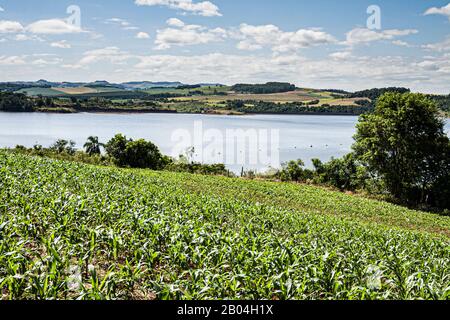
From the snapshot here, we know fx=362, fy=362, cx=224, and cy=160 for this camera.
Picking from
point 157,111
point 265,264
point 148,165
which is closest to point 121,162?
point 148,165

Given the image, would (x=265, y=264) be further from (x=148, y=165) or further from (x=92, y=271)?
(x=148, y=165)

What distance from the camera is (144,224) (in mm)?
8961

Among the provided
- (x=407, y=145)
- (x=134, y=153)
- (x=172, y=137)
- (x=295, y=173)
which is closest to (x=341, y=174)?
(x=295, y=173)

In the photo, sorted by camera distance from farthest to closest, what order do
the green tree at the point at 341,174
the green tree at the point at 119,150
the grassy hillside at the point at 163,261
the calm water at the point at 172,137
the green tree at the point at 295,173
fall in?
the calm water at the point at 172,137 → the green tree at the point at 119,150 → the green tree at the point at 295,173 → the green tree at the point at 341,174 → the grassy hillside at the point at 163,261

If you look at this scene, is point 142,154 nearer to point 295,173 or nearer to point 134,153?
point 134,153

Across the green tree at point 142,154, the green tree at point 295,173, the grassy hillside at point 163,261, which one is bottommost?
the green tree at point 295,173

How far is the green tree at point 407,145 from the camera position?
3897cm

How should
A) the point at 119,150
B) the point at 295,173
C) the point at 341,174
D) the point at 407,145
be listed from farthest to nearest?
the point at 119,150 < the point at 295,173 < the point at 341,174 < the point at 407,145

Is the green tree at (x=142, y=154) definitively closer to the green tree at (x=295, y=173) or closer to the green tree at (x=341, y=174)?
the green tree at (x=295, y=173)

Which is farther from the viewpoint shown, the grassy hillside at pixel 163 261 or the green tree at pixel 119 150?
the green tree at pixel 119 150

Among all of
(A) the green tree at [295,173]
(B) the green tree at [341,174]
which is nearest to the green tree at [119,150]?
(A) the green tree at [295,173]

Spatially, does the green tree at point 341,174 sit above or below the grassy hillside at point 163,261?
below

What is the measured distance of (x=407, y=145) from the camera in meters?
38.8
